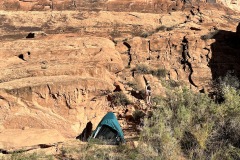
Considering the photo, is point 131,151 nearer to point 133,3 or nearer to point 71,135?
point 71,135

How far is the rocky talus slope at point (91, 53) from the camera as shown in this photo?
522 inches

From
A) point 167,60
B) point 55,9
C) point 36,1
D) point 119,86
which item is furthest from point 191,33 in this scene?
point 36,1

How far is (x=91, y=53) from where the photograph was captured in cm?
1850

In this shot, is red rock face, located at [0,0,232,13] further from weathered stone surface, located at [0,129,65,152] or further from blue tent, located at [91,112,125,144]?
weathered stone surface, located at [0,129,65,152]

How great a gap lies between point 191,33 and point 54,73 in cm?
1096

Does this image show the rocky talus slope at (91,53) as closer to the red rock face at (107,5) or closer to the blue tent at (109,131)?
the red rock face at (107,5)

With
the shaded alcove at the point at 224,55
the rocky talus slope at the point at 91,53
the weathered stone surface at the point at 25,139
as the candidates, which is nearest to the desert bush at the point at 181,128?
the weathered stone surface at the point at 25,139

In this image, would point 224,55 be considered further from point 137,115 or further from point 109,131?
point 109,131

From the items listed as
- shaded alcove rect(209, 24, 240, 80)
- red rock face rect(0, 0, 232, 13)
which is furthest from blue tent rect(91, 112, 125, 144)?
red rock face rect(0, 0, 232, 13)

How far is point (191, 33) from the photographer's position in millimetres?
22547

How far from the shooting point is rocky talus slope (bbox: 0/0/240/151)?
13.3 m

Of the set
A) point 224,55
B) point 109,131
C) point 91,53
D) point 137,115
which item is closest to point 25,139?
point 109,131

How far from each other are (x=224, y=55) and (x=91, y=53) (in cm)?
898

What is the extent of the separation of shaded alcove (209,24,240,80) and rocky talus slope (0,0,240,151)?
62 millimetres
